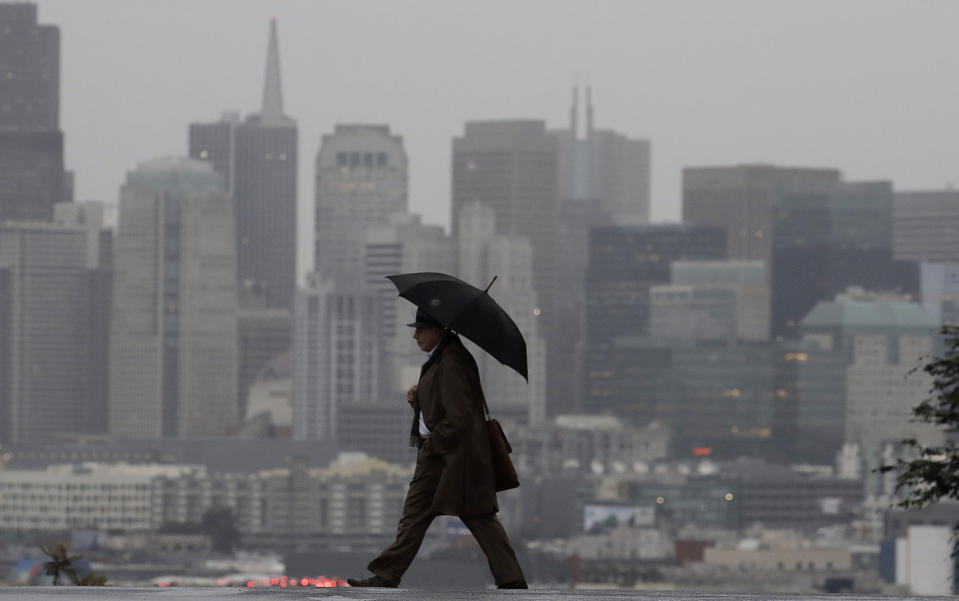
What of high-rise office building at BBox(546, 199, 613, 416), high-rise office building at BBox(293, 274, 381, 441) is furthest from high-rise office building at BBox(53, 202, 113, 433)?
high-rise office building at BBox(546, 199, 613, 416)

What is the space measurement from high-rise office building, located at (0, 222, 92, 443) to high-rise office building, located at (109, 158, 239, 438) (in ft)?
12.1

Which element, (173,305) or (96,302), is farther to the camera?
(96,302)

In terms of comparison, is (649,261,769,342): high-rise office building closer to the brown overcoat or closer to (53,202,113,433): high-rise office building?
(53,202,113,433): high-rise office building

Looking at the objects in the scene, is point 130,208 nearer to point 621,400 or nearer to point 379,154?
point 379,154

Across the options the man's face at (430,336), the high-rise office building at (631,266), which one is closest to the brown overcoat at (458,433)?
the man's face at (430,336)

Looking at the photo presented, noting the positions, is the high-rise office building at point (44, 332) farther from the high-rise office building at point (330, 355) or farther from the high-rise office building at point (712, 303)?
the high-rise office building at point (712, 303)

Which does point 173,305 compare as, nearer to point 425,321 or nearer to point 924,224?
point 924,224

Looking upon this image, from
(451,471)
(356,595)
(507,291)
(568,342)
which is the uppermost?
(507,291)

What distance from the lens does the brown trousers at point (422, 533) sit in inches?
434

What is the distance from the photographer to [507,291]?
18262 cm

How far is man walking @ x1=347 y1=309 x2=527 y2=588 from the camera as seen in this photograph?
1095cm

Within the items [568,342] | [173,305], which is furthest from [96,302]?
[568,342]

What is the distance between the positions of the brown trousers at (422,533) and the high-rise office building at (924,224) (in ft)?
606

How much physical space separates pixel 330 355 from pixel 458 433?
171 metres
